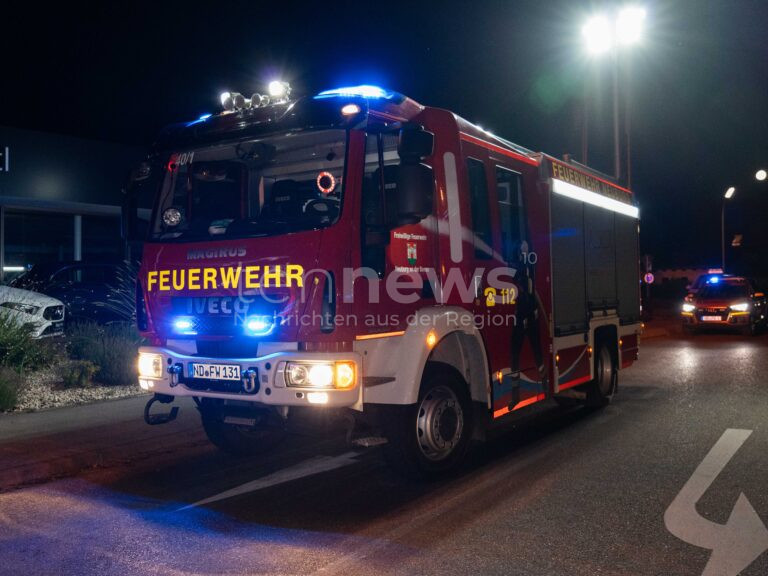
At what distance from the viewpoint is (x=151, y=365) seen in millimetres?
6117

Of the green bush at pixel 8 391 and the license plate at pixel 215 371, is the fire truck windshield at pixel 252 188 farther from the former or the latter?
the green bush at pixel 8 391

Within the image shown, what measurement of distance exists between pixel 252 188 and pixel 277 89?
0.82 metres

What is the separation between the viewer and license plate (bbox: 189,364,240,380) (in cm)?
555

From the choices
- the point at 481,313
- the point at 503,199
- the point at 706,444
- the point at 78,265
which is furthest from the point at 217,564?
the point at 78,265

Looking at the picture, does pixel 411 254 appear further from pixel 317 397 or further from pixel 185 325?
pixel 185 325

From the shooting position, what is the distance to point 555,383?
7.95 metres

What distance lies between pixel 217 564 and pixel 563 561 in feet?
6.36

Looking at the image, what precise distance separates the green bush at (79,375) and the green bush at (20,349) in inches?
23.1

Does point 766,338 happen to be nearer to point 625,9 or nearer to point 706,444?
point 625,9

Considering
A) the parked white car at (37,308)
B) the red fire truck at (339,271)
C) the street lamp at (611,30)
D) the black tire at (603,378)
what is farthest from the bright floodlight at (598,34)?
the parked white car at (37,308)

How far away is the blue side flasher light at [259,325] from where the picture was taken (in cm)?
549

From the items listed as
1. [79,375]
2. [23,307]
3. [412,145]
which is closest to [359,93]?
[412,145]

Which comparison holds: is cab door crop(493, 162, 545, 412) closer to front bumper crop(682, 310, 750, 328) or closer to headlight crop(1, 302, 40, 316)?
headlight crop(1, 302, 40, 316)

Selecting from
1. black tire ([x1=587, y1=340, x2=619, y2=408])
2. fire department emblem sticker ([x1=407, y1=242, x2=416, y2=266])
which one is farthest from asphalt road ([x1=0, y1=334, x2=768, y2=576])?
fire department emblem sticker ([x1=407, y1=242, x2=416, y2=266])
